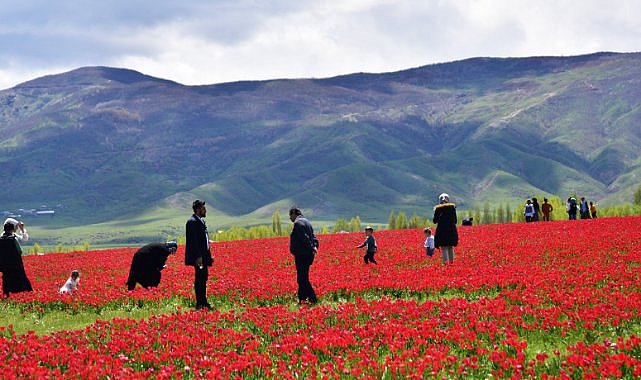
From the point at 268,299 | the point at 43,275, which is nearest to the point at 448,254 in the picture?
the point at 268,299

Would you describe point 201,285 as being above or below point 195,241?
below

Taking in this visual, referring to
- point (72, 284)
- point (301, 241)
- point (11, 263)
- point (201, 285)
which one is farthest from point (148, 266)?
point (301, 241)

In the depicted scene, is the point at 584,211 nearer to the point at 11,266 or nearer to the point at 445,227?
the point at 445,227

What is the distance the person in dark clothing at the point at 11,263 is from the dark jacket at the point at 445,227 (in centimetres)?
1437

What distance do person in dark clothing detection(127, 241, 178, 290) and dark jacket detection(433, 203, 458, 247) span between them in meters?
9.62

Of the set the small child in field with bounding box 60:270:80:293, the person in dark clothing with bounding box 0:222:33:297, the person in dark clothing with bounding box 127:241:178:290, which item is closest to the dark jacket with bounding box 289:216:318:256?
the person in dark clothing with bounding box 127:241:178:290

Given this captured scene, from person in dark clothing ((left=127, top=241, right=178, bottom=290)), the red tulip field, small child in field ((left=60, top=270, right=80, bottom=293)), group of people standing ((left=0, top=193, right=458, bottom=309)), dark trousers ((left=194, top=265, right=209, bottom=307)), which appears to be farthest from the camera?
small child in field ((left=60, top=270, right=80, bottom=293))

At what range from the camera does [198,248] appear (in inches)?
658

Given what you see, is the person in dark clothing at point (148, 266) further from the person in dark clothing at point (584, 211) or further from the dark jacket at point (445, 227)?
the person in dark clothing at point (584, 211)

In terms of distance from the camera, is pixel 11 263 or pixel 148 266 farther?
pixel 148 266

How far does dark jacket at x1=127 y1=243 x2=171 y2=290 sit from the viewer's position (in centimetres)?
2122

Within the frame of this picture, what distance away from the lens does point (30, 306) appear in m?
19.1

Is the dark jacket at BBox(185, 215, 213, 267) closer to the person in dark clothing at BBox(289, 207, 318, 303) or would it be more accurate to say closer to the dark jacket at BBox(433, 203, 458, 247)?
the person in dark clothing at BBox(289, 207, 318, 303)

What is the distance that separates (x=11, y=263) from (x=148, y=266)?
4.45 meters
